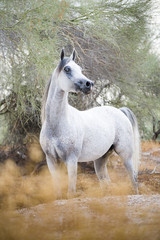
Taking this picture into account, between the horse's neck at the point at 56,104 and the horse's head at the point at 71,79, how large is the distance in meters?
0.10

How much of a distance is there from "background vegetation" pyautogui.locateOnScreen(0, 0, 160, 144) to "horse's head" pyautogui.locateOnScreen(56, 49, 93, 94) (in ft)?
3.12

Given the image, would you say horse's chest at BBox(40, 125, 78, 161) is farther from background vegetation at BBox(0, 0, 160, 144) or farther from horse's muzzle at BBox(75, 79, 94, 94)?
background vegetation at BBox(0, 0, 160, 144)

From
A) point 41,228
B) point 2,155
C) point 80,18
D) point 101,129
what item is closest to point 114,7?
point 80,18

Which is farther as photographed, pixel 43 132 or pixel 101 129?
pixel 101 129

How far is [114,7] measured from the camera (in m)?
Result: 5.44

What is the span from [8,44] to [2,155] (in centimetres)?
319

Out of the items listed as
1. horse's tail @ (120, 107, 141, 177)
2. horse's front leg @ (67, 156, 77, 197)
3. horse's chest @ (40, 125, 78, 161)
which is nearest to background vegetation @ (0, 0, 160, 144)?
horse's chest @ (40, 125, 78, 161)

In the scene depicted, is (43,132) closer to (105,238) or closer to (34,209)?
(34,209)

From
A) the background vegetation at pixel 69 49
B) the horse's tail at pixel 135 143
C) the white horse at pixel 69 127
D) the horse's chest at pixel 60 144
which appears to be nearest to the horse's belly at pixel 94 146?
the white horse at pixel 69 127

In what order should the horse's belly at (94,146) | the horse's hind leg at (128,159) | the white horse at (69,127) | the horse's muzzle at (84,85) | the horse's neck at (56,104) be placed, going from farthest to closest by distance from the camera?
the horse's hind leg at (128,159) < the horse's belly at (94,146) < the horse's neck at (56,104) < the white horse at (69,127) < the horse's muzzle at (84,85)

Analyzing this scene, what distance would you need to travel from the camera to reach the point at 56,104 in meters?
3.24

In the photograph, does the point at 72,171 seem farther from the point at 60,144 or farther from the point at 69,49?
the point at 69,49

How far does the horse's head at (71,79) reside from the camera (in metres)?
2.98

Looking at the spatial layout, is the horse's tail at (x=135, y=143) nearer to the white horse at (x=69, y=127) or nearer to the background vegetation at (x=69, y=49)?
the white horse at (x=69, y=127)
